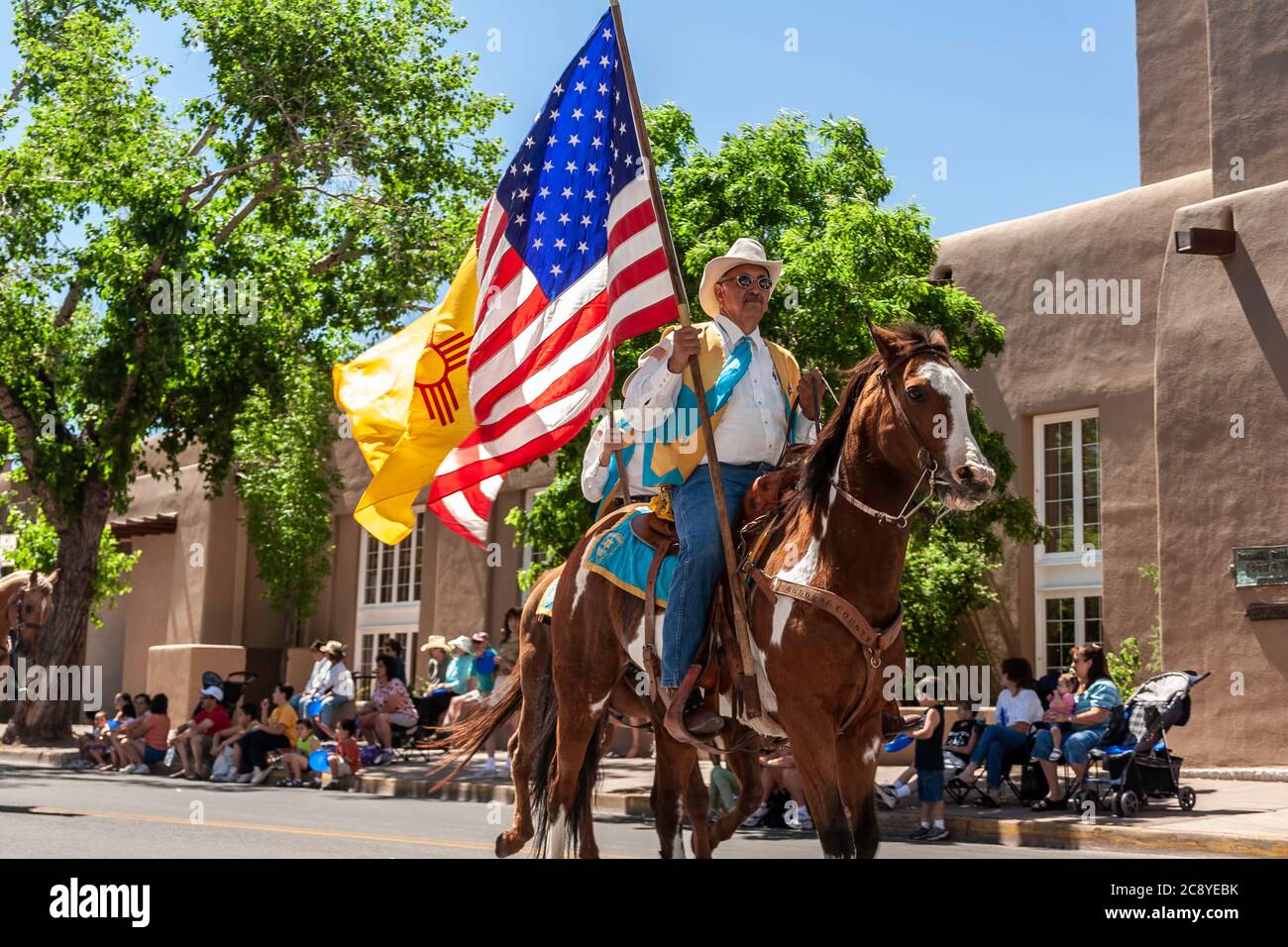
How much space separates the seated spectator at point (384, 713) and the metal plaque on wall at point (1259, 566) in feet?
39.1

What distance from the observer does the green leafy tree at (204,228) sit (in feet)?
78.8

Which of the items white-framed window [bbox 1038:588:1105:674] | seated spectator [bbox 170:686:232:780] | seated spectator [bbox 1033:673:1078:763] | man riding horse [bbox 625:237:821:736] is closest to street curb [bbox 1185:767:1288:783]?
seated spectator [bbox 1033:673:1078:763]

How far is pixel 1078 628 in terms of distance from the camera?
22.0 m

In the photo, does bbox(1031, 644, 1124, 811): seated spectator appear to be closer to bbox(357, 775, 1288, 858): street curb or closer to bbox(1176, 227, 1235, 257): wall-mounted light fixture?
bbox(357, 775, 1288, 858): street curb

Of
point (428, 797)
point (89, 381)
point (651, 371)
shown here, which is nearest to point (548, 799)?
point (651, 371)

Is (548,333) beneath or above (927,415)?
above

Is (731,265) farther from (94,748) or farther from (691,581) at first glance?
(94,748)

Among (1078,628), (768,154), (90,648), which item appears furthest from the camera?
(90,648)

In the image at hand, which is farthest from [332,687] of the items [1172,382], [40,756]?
[1172,382]

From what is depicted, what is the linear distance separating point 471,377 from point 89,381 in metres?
18.1

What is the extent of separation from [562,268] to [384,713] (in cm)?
1525

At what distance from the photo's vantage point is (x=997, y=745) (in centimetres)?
1539

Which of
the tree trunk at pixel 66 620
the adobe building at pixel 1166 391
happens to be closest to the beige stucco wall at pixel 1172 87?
the adobe building at pixel 1166 391

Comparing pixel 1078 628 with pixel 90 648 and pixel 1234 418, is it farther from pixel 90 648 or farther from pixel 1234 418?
pixel 90 648
